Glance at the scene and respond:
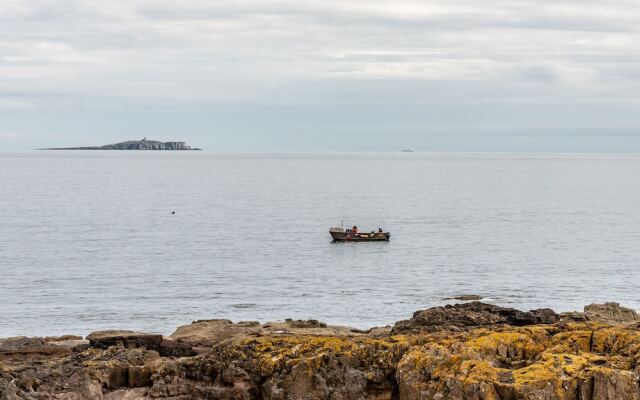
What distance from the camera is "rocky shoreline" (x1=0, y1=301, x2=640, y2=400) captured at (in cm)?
2188

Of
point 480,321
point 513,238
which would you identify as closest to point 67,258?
point 513,238

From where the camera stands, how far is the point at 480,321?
1217 inches

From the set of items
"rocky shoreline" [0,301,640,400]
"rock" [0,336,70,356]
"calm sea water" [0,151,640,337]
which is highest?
"rocky shoreline" [0,301,640,400]

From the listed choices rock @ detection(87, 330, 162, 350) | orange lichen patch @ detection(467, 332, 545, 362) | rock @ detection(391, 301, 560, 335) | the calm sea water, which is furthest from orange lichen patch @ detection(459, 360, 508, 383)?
the calm sea water

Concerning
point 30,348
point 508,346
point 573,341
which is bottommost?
point 30,348

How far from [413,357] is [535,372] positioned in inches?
125

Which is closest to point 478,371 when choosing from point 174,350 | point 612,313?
point 174,350

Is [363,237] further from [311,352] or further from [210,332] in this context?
[311,352]

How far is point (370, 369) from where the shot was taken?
24.4 m

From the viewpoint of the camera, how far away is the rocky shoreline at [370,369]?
2188 centimetres

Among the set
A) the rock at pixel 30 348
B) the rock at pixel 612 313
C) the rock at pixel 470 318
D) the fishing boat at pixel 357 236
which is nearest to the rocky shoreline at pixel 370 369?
the rock at pixel 30 348

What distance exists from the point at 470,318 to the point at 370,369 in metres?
7.55

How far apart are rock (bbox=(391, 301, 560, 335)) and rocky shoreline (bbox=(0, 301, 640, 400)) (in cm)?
298

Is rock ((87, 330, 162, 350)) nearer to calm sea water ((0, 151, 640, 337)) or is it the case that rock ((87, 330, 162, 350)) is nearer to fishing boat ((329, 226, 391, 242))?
calm sea water ((0, 151, 640, 337))
